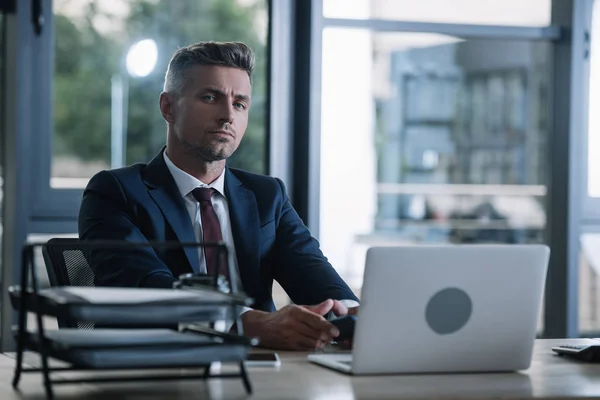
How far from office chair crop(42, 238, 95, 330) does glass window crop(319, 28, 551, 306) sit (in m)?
2.82

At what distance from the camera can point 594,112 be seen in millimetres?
4645

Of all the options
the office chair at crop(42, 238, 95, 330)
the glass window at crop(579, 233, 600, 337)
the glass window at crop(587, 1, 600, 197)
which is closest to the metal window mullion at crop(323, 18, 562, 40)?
the glass window at crop(587, 1, 600, 197)

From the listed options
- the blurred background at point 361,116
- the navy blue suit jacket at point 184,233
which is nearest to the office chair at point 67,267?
the navy blue suit jacket at point 184,233

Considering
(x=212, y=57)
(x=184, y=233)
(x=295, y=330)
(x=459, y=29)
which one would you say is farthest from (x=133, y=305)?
(x=459, y=29)

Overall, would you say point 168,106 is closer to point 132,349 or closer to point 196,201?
point 196,201

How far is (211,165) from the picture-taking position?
99.0 inches

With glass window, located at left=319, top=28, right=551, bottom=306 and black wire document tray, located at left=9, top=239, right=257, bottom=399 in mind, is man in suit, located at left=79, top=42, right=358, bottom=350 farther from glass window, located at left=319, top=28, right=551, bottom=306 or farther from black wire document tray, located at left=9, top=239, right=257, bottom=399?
glass window, located at left=319, top=28, right=551, bottom=306

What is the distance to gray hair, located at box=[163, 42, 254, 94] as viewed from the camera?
2.51m

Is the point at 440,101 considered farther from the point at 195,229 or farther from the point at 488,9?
the point at 195,229

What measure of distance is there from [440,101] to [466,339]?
4078 millimetres

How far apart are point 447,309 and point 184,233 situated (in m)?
0.88

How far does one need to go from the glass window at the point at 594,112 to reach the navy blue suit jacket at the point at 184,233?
7.79ft

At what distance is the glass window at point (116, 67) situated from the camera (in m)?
4.02

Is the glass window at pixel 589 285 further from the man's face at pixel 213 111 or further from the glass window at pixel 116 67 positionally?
the man's face at pixel 213 111
